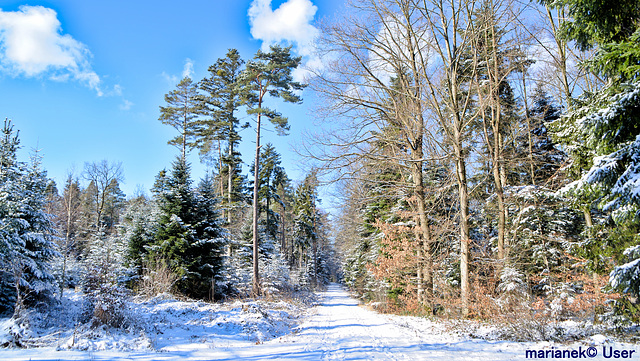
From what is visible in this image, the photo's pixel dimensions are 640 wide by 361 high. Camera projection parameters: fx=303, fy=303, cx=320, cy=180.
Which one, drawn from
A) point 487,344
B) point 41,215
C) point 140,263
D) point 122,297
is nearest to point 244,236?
point 140,263

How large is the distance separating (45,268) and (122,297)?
404cm

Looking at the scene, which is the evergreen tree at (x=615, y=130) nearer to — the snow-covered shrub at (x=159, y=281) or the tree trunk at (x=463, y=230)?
the tree trunk at (x=463, y=230)

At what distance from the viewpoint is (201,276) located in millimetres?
15328

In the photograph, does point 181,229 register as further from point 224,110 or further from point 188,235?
point 224,110

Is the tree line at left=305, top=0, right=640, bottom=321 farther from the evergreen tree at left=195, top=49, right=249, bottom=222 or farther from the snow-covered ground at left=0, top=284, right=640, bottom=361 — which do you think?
the evergreen tree at left=195, top=49, right=249, bottom=222

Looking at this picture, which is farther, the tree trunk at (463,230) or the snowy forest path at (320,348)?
the tree trunk at (463,230)

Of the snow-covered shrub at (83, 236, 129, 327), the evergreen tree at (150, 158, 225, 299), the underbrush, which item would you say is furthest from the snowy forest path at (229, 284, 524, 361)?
the evergreen tree at (150, 158, 225, 299)

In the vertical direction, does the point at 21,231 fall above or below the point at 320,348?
above

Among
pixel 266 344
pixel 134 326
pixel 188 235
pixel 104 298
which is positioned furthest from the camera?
pixel 188 235

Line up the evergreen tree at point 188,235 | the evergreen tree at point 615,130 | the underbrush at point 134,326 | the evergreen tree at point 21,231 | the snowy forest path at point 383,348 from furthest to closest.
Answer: the evergreen tree at point 188,235 → the evergreen tree at point 21,231 → the underbrush at point 134,326 → the snowy forest path at point 383,348 → the evergreen tree at point 615,130

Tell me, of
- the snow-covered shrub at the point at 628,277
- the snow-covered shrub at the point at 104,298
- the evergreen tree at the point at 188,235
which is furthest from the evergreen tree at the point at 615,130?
the evergreen tree at the point at 188,235

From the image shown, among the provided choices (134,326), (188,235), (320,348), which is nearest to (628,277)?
(320,348)

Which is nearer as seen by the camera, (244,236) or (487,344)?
(487,344)

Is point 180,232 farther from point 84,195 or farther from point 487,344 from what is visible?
point 84,195
